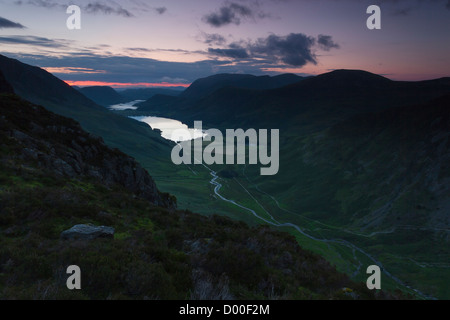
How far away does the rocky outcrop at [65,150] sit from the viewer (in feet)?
71.8

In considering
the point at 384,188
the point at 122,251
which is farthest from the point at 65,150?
the point at 384,188

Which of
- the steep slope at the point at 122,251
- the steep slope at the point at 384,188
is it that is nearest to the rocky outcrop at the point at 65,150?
the steep slope at the point at 122,251

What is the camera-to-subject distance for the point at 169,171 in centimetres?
17225

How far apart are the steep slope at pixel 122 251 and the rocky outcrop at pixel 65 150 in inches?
7.5

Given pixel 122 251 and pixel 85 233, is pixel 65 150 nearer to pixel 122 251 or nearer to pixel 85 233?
pixel 85 233

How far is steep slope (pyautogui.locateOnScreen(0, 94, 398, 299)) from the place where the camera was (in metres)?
7.82

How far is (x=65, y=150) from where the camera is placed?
2495cm

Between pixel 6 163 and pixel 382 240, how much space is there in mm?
106347

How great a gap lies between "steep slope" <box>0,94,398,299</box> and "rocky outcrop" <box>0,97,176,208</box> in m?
0.19

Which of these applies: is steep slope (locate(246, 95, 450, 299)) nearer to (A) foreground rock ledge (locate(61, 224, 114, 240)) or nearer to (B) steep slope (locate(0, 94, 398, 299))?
(B) steep slope (locate(0, 94, 398, 299))

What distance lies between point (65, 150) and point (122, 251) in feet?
64.6

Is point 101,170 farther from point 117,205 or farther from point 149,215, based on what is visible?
point 149,215

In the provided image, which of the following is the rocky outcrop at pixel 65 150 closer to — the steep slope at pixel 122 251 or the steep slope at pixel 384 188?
the steep slope at pixel 122 251

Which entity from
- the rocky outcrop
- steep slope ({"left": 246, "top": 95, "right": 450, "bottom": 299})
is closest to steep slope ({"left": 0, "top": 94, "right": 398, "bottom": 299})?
the rocky outcrop
